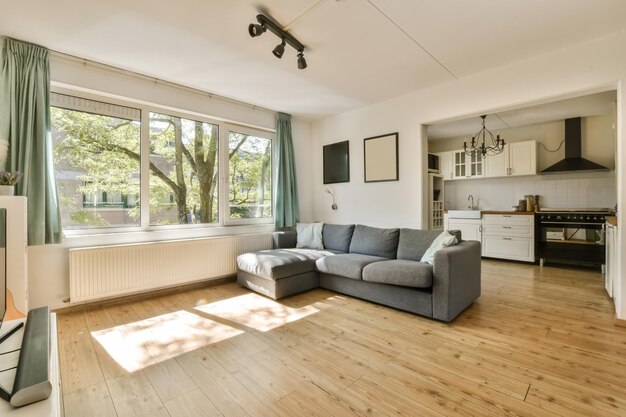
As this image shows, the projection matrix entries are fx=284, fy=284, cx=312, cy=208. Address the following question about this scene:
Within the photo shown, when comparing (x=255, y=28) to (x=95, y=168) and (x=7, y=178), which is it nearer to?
(x=7, y=178)

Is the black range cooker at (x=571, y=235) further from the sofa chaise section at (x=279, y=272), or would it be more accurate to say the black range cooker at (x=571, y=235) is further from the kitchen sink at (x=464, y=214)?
the sofa chaise section at (x=279, y=272)

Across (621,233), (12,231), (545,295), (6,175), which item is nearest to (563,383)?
(621,233)

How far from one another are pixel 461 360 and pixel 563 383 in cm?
54

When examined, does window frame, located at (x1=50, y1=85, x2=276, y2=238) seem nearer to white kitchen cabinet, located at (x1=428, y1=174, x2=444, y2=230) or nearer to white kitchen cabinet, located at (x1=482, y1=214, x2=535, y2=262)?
white kitchen cabinet, located at (x1=428, y1=174, x2=444, y2=230)

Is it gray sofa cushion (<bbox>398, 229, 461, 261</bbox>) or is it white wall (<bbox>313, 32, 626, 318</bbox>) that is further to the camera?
gray sofa cushion (<bbox>398, 229, 461, 261</bbox>)

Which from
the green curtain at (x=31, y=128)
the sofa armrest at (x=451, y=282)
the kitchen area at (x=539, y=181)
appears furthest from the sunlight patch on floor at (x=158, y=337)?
the kitchen area at (x=539, y=181)

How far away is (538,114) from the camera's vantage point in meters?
4.64

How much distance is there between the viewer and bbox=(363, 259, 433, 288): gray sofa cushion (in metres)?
2.60

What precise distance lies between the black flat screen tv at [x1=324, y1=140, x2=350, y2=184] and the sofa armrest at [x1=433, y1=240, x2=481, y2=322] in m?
2.36

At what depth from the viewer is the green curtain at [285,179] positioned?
15.2 feet

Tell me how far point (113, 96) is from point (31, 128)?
86 cm

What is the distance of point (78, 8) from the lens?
7.16 feet

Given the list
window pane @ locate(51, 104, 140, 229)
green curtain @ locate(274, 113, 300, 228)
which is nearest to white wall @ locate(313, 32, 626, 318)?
green curtain @ locate(274, 113, 300, 228)

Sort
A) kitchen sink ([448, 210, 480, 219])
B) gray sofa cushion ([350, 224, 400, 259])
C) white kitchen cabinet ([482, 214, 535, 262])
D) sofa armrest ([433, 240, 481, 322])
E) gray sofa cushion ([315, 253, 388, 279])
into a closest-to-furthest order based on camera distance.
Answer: sofa armrest ([433, 240, 481, 322]) → gray sofa cushion ([315, 253, 388, 279]) → gray sofa cushion ([350, 224, 400, 259]) → white kitchen cabinet ([482, 214, 535, 262]) → kitchen sink ([448, 210, 480, 219])
